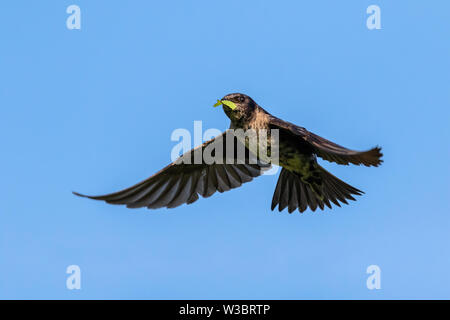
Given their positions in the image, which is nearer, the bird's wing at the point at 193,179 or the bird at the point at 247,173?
the bird at the point at 247,173

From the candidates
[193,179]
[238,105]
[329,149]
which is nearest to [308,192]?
[193,179]

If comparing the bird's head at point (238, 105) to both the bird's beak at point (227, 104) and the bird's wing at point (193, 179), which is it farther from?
the bird's wing at point (193, 179)

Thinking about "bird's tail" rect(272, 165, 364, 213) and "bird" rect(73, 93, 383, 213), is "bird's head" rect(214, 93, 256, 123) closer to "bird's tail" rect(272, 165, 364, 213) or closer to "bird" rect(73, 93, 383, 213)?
"bird" rect(73, 93, 383, 213)

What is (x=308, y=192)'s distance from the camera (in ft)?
30.1

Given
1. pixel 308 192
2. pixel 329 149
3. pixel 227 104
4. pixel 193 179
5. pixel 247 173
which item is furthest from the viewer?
pixel 247 173

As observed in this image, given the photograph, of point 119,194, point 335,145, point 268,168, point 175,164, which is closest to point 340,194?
point 268,168

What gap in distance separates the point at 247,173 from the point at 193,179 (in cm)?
88

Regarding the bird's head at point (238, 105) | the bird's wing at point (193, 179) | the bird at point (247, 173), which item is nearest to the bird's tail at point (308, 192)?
the bird at point (247, 173)

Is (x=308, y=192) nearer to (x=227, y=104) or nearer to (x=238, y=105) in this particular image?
(x=238, y=105)

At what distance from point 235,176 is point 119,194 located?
6.85ft

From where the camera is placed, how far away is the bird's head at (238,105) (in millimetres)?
8109

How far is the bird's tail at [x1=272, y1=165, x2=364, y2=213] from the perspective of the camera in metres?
8.75

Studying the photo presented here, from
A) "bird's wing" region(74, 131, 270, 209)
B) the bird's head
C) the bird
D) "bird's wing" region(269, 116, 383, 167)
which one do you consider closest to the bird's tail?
the bird

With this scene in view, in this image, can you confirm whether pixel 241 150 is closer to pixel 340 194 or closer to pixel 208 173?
pixel 208 173
